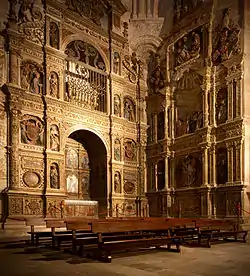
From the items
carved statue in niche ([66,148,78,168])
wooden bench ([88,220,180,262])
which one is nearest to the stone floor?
wooden bench ([88,220,180,262])

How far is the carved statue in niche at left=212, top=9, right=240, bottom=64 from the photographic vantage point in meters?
15.6

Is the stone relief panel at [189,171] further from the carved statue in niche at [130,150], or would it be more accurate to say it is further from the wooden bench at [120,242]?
the wooden bench at [120,242]

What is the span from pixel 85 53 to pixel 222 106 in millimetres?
7888

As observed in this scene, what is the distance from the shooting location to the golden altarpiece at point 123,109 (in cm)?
1484

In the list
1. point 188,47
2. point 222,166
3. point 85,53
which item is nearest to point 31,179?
point 85,53

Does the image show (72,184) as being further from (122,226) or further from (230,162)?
(122,226)

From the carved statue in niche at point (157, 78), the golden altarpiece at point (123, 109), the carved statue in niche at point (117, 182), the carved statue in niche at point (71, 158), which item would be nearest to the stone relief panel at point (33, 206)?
the golden altarpiece at point (123, 109)

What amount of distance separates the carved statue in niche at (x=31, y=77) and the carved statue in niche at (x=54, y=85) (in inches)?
20.9

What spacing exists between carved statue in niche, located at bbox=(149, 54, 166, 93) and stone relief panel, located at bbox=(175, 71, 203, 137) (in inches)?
54.4

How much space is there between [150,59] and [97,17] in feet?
14.2

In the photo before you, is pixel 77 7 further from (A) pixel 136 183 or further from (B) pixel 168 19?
(A) pixel 136 183

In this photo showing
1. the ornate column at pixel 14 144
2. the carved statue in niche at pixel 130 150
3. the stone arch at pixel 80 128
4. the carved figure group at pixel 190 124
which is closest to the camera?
the ornate column at pixel 14 144

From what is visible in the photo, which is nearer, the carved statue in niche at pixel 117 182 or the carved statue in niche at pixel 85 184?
the carved statue in niche at pixel 117 182

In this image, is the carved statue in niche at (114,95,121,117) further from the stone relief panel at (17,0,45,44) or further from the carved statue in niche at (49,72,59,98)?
the stone relief panel at (17,0,45,44)
